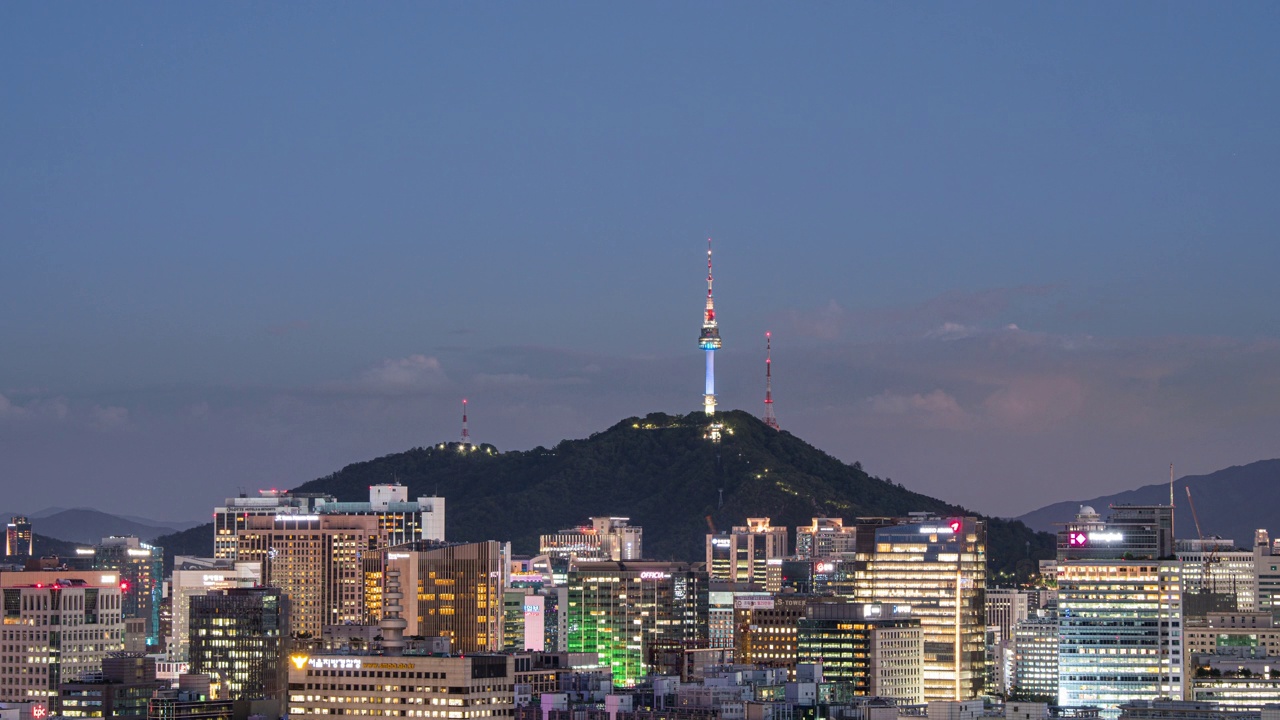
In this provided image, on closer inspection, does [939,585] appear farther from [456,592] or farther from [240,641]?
[240,641]

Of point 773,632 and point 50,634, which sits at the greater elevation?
point 50,634

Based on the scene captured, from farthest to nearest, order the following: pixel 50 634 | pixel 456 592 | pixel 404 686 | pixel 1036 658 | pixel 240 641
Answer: pixel 456 592 → pixel 1036 658 → pixel 240 641 → pixel 50 634 → pixel 404 686

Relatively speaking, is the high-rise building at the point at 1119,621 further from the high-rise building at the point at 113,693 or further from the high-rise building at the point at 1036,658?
the high-rise building at the point at 113,693

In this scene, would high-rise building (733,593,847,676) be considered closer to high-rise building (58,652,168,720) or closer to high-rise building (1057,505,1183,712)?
high-rise building (1057,505,1183,712)

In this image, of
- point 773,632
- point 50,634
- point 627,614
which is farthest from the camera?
point 627,614

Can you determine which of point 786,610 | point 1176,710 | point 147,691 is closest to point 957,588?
point 786,610

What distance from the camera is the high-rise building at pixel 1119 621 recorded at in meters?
148

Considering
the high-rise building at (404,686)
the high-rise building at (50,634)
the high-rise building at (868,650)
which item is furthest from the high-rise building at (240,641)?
the high-rise building at (868,650)

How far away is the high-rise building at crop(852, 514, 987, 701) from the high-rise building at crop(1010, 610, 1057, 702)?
4.76 metres

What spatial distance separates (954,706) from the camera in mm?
127875

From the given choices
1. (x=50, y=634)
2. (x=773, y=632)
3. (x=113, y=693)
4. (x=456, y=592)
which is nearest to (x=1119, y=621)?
(x=773, y=632)

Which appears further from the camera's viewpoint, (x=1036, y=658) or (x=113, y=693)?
(x=1036, y=658)

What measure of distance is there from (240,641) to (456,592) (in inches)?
1331

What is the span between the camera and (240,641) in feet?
481
